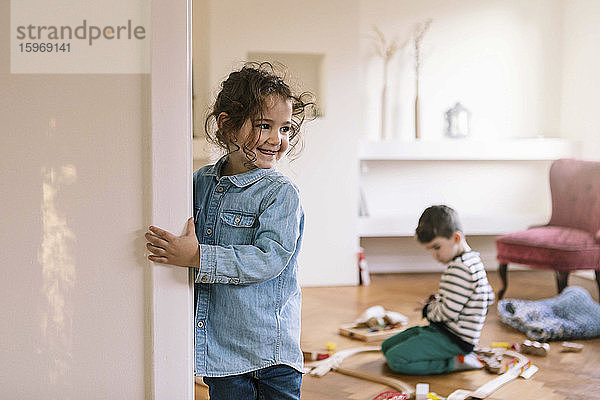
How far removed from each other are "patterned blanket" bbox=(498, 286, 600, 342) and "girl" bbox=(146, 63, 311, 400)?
235 cm

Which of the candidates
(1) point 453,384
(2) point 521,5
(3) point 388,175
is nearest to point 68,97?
(1) point 453,384

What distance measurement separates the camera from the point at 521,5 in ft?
19.4

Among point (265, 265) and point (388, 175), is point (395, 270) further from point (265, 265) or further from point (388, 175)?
point (265, 265)

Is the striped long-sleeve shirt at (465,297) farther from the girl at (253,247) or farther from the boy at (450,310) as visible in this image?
the girl at (253,247)

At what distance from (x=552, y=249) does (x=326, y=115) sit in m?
1.73

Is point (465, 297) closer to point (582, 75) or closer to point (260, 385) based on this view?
point (260, 385)

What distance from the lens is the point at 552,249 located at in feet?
14.3

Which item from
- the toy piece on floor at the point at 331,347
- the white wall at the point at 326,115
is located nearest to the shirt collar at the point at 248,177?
the toy piece on floor at the point at 331,347

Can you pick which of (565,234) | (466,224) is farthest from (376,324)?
(466,224)

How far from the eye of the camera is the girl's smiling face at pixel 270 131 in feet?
5.36

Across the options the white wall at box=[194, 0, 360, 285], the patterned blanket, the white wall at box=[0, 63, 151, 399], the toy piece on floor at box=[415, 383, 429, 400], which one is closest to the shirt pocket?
the white wall at box=[0, 63, 151, 399]

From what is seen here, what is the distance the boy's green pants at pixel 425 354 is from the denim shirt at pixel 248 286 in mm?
1534

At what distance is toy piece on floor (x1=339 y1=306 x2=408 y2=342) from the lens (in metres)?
3.73

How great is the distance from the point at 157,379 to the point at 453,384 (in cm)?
184
